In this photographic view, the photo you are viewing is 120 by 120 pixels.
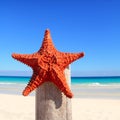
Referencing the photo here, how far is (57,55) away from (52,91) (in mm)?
304

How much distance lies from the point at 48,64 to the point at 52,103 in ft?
1.07

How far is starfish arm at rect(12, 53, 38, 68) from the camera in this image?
92.1 inches

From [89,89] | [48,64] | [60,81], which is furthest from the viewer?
[89,89]

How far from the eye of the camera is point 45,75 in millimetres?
2277

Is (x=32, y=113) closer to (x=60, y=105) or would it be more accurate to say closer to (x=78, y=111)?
(x=78, y=111)

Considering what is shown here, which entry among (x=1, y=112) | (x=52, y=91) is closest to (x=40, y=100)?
(x=52, y=91)

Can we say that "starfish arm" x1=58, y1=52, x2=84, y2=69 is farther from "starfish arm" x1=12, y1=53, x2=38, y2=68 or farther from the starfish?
"starfish arm" x1=12, y1=53, x2=38, y2=68

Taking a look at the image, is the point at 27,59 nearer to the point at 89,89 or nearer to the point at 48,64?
the point at 48,64

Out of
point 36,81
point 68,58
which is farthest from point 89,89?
point 36,81

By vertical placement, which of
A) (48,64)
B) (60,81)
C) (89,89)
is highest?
(89,89)

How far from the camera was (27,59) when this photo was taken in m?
2.37

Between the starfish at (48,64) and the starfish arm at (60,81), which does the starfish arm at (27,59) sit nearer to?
the starfish at (48,64)

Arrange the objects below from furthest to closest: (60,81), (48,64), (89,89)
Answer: (89,89), (48,64), (60,81)

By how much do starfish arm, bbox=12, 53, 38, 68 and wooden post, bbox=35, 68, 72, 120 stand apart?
207 mm
